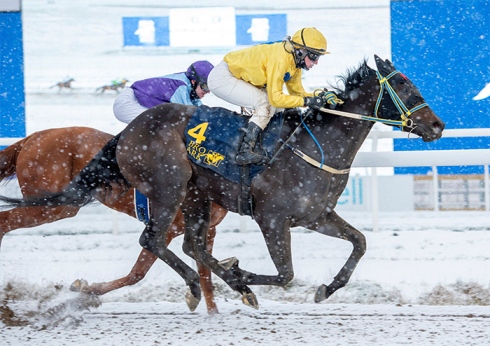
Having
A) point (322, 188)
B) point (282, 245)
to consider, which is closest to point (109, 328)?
point (282, 245)

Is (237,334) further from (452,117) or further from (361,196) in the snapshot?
(452,117)

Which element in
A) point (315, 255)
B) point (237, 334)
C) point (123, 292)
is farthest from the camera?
point (315, 255)

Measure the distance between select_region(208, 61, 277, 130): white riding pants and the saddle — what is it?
0.07 meters

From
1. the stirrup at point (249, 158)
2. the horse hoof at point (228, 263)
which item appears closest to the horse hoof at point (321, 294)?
the horse hoof at point (228, 263)

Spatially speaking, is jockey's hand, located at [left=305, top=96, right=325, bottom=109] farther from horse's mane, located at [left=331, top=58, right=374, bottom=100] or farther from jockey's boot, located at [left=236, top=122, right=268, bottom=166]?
jockey's boot, located at [left=236, top=122, right=268, bottom=166]

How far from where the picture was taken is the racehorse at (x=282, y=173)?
4008 millimetres

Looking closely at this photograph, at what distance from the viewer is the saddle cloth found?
4.11 m

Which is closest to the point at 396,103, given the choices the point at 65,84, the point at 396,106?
the point at 396,106

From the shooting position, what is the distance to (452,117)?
916 centimetres

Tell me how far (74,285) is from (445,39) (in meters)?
6.38

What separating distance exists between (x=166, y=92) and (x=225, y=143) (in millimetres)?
903

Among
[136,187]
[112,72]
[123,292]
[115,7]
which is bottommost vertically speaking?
[123,292]

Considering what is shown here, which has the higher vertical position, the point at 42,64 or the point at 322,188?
the point at 42,64

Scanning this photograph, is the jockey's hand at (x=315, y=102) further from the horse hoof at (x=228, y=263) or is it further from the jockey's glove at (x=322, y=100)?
the horse hoof at (x=228, y=263)
